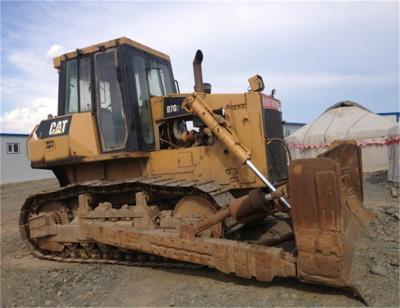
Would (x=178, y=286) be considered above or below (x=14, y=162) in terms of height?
below

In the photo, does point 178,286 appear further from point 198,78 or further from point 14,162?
point 14,162

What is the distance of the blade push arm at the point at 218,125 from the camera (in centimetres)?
510

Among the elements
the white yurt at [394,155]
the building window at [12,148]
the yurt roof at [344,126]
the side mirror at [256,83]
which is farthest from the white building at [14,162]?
the side mirror at [256,83]

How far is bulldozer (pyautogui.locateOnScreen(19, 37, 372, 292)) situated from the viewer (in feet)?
15.8

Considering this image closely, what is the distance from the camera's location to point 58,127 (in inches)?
246

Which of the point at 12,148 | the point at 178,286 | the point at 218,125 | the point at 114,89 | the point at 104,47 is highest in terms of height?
the point at 104,47

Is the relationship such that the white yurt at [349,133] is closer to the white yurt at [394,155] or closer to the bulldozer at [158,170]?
the white yurt at [394,155]

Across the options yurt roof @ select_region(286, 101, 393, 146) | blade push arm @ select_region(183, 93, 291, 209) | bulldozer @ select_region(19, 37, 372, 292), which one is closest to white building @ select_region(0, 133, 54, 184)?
yurt roof @ select_region(286, 101, 393, 146)

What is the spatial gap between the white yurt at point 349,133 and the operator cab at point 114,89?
36.5ft

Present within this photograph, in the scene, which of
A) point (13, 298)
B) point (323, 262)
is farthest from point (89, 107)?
point (323, 262)

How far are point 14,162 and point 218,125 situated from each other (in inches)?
947

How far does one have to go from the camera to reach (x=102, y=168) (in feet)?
21.0

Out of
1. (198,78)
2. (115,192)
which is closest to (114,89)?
(198,78)

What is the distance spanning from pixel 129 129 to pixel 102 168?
0.96 metres
